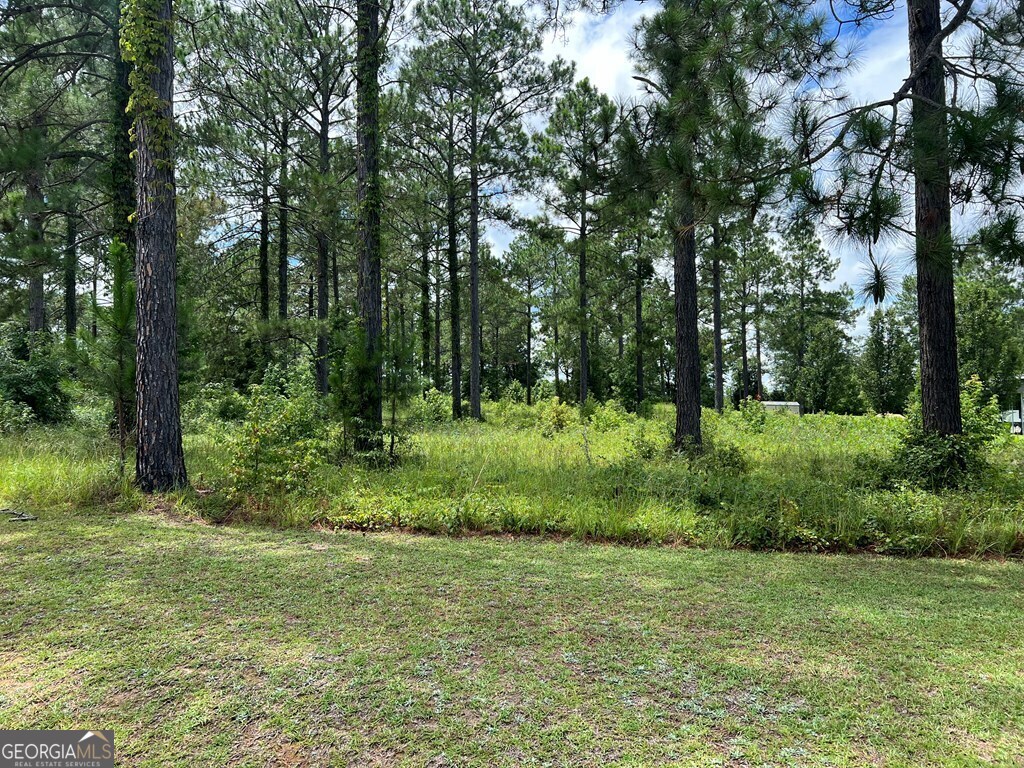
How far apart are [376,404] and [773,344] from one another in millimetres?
30010

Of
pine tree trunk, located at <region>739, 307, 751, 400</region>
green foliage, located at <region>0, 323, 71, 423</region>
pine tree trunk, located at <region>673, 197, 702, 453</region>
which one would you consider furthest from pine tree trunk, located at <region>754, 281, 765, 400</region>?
green foliage, located at <region>0, 323, 71, 423</region>

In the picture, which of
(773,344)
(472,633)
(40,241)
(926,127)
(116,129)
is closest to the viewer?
(472,633)

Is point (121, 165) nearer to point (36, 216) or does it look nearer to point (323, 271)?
point (36, 216)

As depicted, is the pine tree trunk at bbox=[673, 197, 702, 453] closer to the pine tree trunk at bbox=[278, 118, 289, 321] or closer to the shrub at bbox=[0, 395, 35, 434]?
the pine tree trunk at bbox=[278, 118, 289, 321]

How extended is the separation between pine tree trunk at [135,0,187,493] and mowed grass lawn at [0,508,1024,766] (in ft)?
5.35

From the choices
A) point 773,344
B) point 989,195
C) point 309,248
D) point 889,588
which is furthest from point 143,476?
point 773,344

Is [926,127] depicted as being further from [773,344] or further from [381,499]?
[773,344]

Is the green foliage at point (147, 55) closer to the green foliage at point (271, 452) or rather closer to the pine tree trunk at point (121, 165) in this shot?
the pine tree trunk at point (121, 165)

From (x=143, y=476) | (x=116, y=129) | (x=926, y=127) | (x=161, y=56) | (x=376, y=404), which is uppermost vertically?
(x=116, y=129)

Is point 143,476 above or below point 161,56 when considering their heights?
below

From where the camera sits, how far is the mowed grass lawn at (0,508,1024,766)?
66.3 inches

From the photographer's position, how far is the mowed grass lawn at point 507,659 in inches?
66.3

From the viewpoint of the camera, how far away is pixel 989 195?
161 inches

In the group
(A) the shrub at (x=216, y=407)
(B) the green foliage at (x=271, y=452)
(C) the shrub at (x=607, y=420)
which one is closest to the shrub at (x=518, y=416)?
(C) the shrub at (x=607, y=420)
